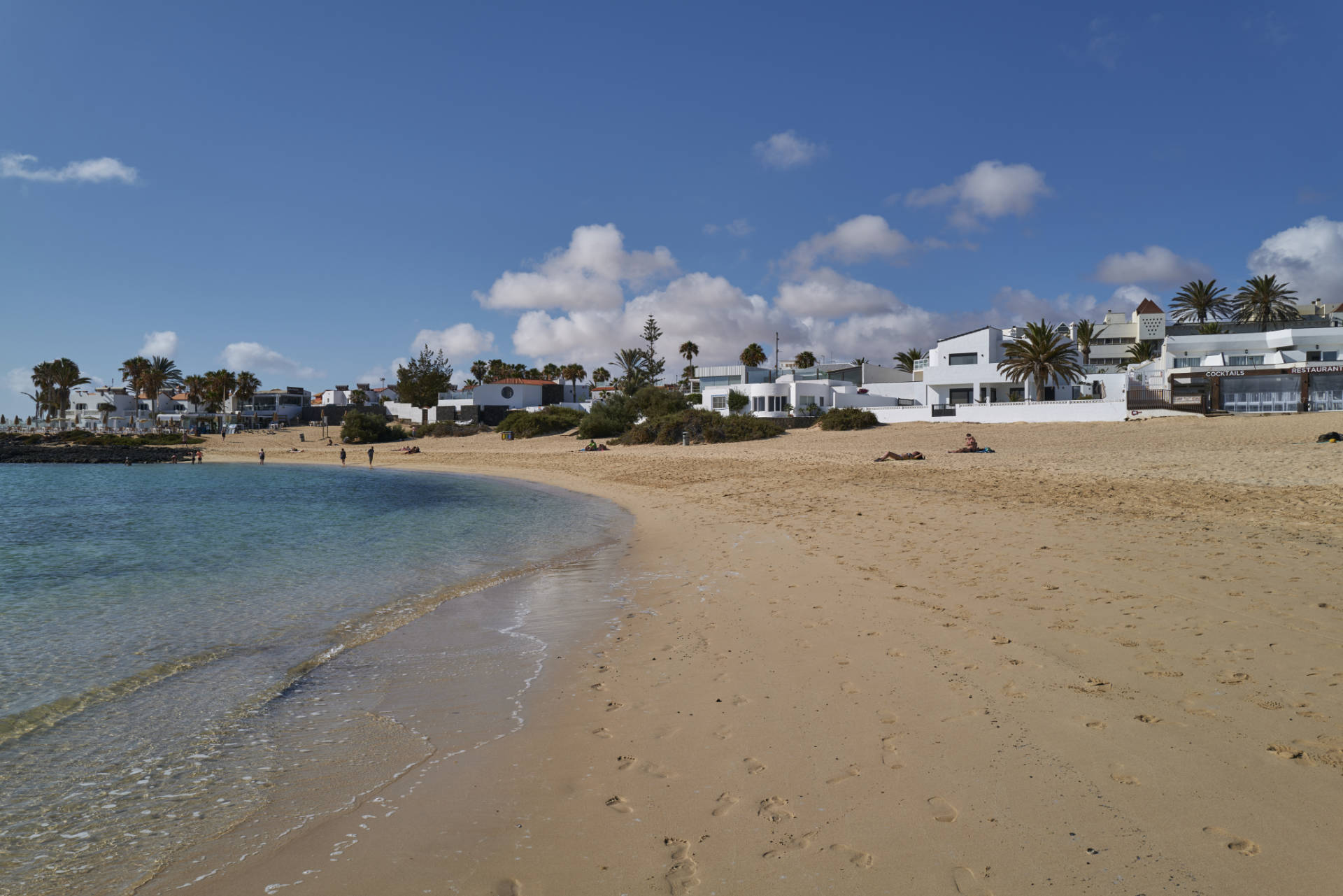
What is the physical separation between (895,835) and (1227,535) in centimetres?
965

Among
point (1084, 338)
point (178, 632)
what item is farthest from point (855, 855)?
point (1084, 338)

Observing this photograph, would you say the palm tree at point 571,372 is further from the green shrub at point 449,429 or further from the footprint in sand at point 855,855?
the footprint in sand at point 855,855

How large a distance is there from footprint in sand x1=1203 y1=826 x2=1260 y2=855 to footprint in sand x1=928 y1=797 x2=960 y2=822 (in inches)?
43.9

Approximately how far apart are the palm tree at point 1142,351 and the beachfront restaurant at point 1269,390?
2659 cm

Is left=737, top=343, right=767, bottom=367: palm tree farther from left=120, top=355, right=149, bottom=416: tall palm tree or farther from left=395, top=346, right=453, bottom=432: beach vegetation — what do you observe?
left=120, top=355, right=149, bottom=416: tall palm tree

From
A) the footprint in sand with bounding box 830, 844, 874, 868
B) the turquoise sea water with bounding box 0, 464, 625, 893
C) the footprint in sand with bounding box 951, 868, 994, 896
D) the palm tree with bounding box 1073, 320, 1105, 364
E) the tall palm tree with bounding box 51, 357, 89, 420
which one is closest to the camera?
the footprint in sand with bounding box 951, 868, 994, 896

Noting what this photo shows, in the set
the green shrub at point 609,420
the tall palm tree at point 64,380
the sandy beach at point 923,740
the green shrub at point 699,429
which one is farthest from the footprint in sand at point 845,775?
the tall palm tree at point 64,380

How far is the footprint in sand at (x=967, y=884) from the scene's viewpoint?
118 inches

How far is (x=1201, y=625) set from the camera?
6301 mm

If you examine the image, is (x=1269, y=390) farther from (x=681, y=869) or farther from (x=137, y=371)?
(x=137, y=371)

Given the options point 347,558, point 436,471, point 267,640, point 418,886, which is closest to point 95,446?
point 436,471

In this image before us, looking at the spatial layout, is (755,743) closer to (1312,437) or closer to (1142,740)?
(1142,740)

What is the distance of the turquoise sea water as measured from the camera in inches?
167

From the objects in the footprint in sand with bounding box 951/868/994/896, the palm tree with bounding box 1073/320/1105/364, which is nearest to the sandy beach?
the footprint in sand with bounding box 951/868/994/896
